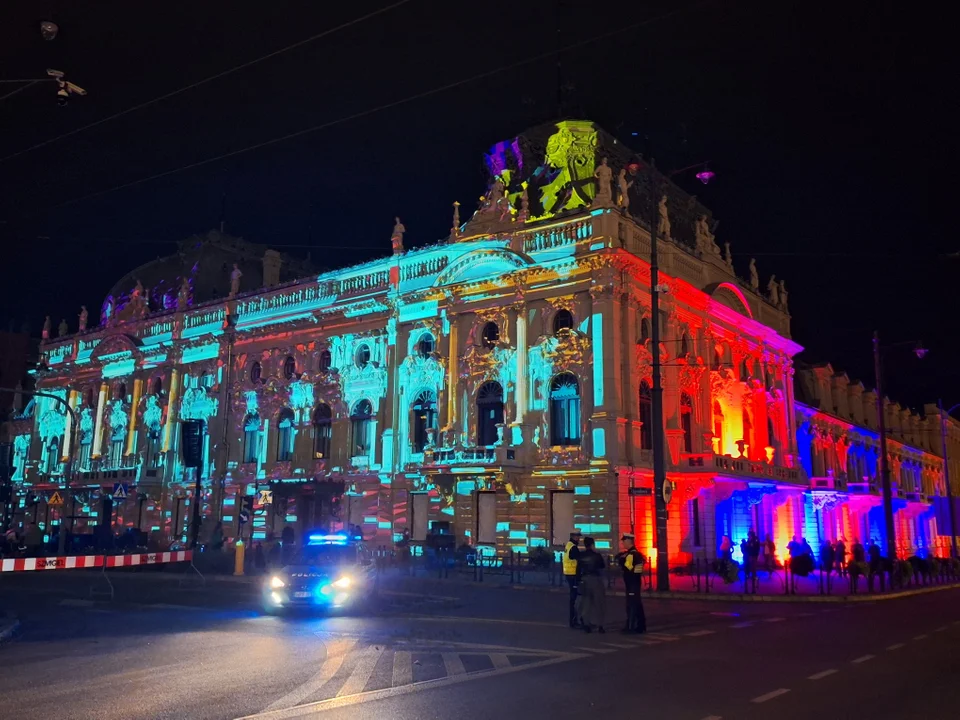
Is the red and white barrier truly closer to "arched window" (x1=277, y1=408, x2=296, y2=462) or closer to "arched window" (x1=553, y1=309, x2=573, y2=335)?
"arched window" (x1=553, y1=309, x2=573, y2=335)

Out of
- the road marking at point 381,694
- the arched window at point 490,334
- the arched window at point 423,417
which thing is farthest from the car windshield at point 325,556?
the arched window at point 423,417

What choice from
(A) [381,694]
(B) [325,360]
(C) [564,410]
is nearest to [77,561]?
(A) [381,694]

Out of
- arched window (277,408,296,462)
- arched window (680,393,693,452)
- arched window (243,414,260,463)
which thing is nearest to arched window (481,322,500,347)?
arched window (680,393,693,452)

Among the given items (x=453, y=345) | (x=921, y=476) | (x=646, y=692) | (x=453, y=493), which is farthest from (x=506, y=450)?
(x=921, y=476)

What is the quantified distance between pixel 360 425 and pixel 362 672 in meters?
31.3

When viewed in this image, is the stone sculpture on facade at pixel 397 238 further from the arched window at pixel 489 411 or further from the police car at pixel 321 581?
the police car at pixel 321 581

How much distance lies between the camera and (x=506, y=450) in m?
33.4

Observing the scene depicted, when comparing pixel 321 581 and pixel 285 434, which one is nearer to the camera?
pixel 321 581

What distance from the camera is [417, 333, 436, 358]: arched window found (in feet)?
129

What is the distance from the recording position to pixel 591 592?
1498 centimetres

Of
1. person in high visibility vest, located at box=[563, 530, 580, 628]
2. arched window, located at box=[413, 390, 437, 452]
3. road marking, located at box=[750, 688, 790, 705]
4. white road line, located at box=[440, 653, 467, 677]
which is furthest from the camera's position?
arched window, located at box=[413, 390, 437, 452]

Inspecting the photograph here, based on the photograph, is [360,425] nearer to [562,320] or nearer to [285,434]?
[285,434]

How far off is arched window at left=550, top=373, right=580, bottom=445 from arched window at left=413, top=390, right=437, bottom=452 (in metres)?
6.38

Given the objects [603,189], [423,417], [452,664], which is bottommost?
[452,664]
